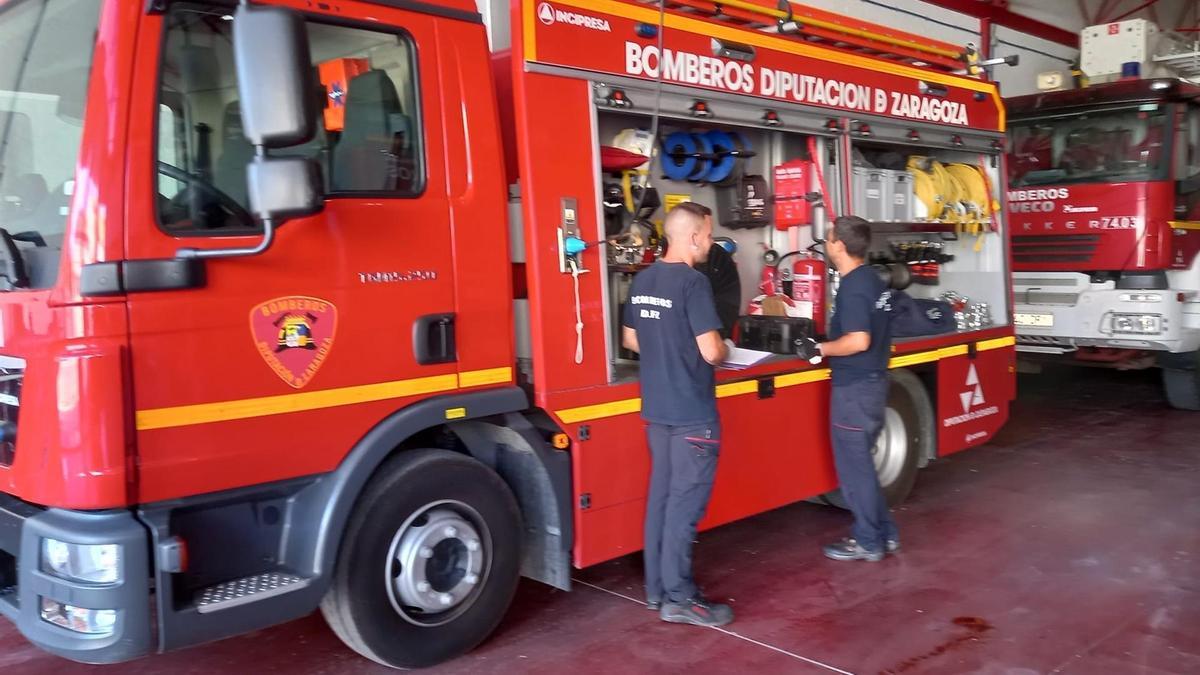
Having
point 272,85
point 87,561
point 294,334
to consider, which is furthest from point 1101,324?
point 87,561

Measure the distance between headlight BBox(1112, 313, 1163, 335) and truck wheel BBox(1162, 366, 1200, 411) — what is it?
1040 mm

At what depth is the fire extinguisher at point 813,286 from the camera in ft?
17.7

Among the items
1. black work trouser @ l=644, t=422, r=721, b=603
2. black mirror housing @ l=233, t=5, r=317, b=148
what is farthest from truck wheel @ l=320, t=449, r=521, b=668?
black mirror housing @ l=233, t=5, r=317, b=148

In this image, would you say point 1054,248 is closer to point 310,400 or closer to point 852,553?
point 852,553

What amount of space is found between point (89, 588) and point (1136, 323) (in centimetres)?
833

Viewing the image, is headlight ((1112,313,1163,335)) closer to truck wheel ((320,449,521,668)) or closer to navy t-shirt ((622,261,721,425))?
navy t-shirt ((622,261,721,425))

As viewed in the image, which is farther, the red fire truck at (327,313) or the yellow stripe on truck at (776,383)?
the yellow stripe on truck at (776,383)

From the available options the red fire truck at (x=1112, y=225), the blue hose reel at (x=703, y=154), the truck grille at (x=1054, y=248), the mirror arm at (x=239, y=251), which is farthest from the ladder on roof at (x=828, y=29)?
the truck grille at (x=1054, y=248)

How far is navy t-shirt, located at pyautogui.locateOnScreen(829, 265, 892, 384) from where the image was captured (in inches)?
186

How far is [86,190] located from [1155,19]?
55.9ft

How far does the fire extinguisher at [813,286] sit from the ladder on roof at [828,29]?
47.4 inches

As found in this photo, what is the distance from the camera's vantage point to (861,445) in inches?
193

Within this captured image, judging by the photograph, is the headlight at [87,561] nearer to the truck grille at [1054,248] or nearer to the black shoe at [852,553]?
the black shoe at [852,553]

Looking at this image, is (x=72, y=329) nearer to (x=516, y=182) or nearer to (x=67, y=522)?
(x=67, y=522)
